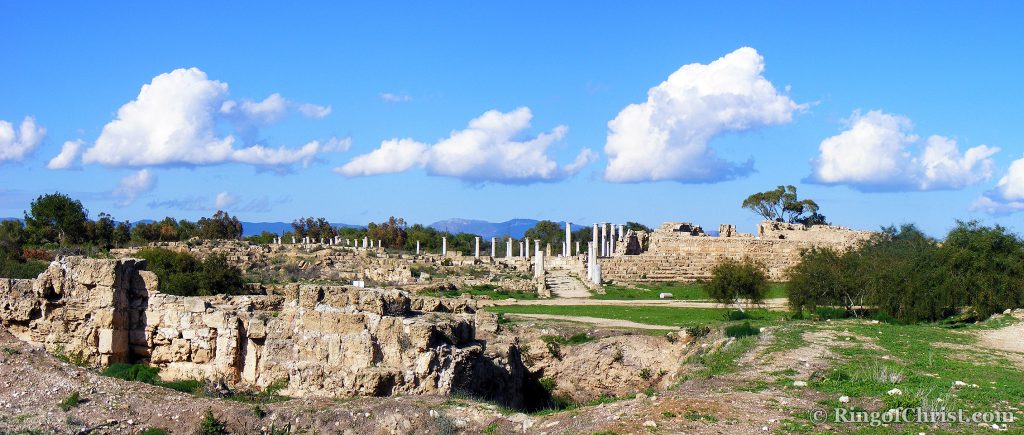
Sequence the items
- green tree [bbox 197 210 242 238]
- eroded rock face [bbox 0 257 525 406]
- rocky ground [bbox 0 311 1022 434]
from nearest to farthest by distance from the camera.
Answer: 1. rocky ground [bbox 0 311 1022 434]
2. eroded rock face [bbox 0 257 525 406]
3. green tree [bbox 197 210 242 238]

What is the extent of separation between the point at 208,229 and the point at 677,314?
2607 inches

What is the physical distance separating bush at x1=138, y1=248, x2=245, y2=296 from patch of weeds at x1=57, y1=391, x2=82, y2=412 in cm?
1425

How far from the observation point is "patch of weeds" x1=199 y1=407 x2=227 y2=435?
1201 cm

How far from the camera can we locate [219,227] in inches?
3447

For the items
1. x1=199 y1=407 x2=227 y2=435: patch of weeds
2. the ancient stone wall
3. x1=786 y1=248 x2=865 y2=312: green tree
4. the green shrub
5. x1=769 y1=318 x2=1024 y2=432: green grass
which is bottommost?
x1=199 y1=407 x2=227 y2=435: patch of weeds

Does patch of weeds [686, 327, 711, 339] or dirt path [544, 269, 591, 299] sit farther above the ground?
dirt path [544, 269, 591, 299]

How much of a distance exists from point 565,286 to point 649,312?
15.6 metres

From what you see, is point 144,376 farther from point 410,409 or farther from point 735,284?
point 735,284

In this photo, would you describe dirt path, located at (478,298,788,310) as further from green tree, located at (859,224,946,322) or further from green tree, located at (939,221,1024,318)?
green tree, located at (939,221,1024,318)

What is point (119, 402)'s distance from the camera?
12.9 meters

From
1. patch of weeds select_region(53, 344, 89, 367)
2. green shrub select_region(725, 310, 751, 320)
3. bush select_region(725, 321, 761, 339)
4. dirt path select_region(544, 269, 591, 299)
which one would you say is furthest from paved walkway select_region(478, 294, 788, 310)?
patch of weeds select_region(53, 344, 89, 367)

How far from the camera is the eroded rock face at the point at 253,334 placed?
14.5 meters

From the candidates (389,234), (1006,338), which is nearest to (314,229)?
(389,234)

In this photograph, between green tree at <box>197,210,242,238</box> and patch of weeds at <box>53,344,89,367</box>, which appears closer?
patch of weeds at <box>53,344,89,367</box>
